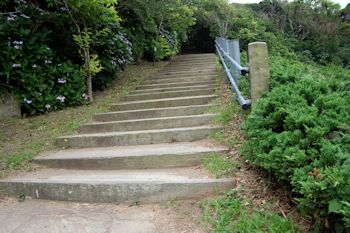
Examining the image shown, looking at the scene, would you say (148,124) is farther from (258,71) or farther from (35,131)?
(258,71)

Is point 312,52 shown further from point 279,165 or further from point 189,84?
point 279,165

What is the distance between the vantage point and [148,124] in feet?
16.3

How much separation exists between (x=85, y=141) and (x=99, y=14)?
2484 millimetres

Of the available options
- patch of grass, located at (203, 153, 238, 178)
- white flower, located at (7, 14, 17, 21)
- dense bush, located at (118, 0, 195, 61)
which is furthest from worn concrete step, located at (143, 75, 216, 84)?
patch of grass, located at (203, 153, 238, 178)

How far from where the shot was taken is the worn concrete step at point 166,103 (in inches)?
223

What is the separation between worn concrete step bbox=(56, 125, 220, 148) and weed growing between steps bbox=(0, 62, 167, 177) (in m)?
0.30

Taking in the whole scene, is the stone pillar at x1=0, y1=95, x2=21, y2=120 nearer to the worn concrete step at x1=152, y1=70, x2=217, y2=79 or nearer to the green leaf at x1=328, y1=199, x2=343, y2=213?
the worn concrete step at x1=152, y1=70, x2=217, y2=79

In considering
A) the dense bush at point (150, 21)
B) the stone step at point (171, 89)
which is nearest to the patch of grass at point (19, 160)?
the stone step at point (171, 89)

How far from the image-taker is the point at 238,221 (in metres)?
2.47

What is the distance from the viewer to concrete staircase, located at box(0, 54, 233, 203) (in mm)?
3109

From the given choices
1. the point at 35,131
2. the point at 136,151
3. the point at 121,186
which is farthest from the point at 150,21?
the point at 121,186

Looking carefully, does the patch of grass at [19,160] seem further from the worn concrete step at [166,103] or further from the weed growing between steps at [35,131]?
the worn concrete step at [166,103]

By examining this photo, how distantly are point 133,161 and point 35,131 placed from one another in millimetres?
2084

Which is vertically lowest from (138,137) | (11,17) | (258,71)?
(138,137)
